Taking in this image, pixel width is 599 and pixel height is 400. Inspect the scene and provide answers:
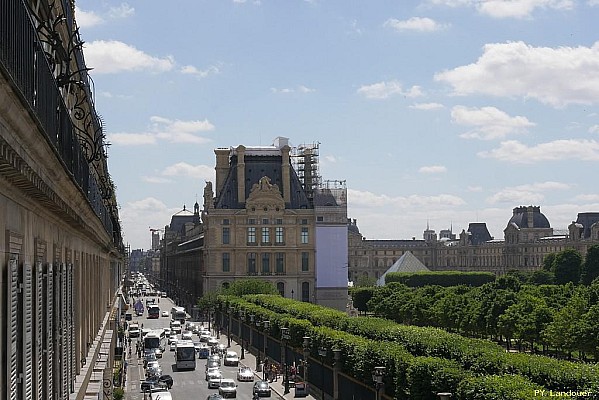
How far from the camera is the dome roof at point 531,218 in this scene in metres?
193

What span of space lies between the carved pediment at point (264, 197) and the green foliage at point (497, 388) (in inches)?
3195

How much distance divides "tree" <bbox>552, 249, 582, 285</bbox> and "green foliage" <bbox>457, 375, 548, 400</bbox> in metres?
114

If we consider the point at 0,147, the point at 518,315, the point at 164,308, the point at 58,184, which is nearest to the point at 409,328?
the point at 518,315

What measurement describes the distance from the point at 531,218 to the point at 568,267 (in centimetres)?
5757

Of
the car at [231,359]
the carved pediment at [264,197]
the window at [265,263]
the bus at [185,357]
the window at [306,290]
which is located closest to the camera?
the bus at [185,357]

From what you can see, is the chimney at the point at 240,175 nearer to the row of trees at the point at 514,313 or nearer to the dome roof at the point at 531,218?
the row of trees at the point at 514,313

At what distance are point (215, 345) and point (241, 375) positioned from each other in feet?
64.1

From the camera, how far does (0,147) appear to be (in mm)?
5945

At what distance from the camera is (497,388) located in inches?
980

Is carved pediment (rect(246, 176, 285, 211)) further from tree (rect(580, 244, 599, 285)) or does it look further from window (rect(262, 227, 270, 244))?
tree (rect(580, 244, 599, 285))

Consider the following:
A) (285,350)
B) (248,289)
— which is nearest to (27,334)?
(285,350)

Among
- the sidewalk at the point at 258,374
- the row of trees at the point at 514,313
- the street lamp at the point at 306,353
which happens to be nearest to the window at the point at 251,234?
the row of trees at the point at 514,313

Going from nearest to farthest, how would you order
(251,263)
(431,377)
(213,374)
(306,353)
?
(431,377) < (306,353) < (213,374) < (251,263)

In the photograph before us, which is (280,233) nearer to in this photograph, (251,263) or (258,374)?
(251,263)
